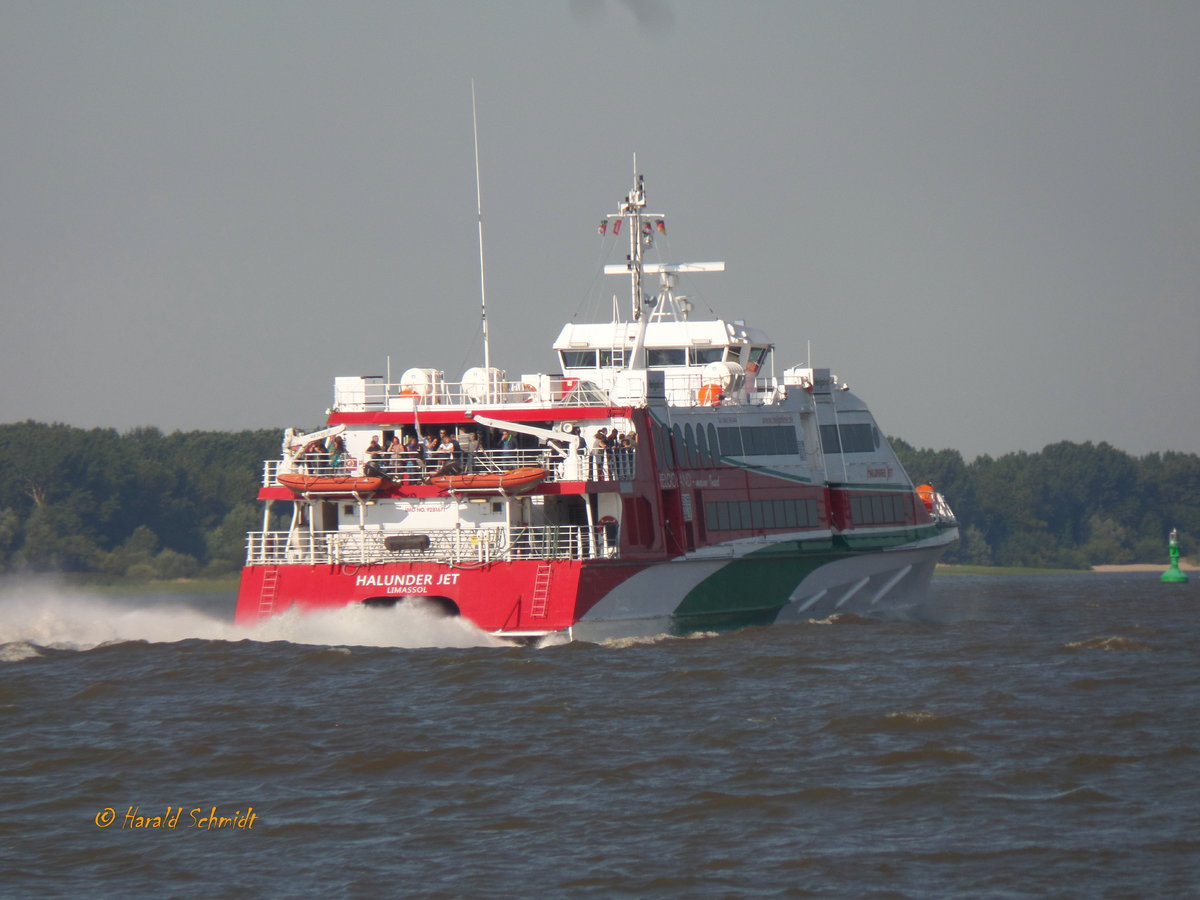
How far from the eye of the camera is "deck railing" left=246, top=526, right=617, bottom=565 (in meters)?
29.0

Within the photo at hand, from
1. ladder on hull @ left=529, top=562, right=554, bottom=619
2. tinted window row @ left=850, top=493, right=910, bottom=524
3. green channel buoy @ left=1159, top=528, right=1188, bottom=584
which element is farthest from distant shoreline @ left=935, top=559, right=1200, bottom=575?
ladder on hull @ left=529, top=562, right=554, bottom=619

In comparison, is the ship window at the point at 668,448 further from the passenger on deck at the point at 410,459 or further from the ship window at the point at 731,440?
the passenger on deck at the point at 410,459

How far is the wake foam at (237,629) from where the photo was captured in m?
29.2

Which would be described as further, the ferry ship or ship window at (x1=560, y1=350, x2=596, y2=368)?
ship window at (x1=560, y1=350, x2=596, y2=368)

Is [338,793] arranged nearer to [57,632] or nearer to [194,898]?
[194,898]

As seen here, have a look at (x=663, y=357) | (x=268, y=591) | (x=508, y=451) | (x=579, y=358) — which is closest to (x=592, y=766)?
(x=508, y=451)

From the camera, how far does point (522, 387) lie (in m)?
33.2

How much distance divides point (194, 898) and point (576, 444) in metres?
16.1

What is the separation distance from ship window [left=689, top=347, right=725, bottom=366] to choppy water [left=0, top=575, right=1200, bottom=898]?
874 cm

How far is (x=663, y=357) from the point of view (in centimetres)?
3747

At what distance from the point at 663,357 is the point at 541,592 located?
10223 millimetres

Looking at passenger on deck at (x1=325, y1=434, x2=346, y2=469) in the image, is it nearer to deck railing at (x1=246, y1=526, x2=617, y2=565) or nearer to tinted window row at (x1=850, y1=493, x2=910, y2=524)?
deck railing at (x1=246, y1=526, x2=617, y2=565)

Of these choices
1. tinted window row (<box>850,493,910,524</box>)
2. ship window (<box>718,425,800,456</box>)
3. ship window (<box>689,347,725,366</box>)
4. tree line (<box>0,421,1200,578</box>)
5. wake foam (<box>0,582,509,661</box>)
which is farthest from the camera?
tree line (<box>0,421,1200,578</box>)

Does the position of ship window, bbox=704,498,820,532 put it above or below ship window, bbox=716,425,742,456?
below
